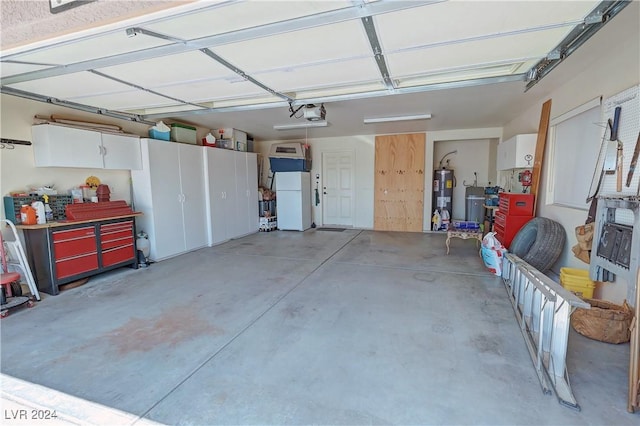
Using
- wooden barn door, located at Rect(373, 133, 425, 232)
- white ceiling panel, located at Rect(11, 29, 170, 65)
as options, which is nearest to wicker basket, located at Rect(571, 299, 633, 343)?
white ceiling panel, located at Rect(11, 29, 170, 65)

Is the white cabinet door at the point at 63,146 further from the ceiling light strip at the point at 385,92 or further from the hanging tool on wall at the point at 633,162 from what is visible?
the hanging tool on wall at the point at 633,162

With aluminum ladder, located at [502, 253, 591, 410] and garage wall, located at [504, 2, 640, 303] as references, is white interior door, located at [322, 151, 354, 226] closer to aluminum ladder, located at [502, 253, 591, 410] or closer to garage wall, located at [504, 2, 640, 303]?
garage wall, located at [504, 2, 640, 303]

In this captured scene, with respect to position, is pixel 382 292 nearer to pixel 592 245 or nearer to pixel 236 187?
pixel 592 245

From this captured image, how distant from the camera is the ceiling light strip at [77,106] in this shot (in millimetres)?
3283

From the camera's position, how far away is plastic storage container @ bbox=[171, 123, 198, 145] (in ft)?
17.2

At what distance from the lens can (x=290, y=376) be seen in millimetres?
1951

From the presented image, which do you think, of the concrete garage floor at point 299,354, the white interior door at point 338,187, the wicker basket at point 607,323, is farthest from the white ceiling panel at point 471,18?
the white interior door at point 338,187

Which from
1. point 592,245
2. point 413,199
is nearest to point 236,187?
point 413,199

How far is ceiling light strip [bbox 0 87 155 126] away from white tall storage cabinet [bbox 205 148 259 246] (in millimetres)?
1280

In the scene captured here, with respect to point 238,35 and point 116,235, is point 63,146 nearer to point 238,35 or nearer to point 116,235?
point 116,235

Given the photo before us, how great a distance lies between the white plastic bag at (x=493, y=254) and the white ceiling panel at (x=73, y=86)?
16.1 ft

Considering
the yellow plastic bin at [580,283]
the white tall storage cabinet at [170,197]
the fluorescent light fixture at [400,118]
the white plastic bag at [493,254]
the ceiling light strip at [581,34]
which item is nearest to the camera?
the ceiling light strip at [581,34]

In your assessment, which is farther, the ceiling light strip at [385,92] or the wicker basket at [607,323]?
the ceiling light strip at [385,92]

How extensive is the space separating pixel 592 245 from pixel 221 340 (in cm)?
334
